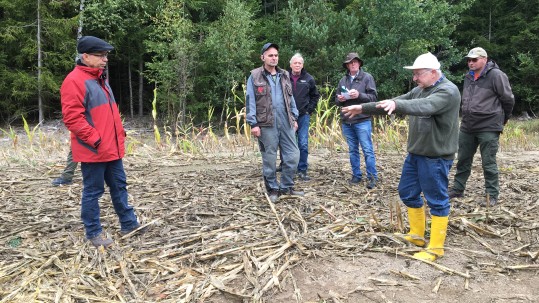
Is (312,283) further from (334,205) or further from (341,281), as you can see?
(334,205)

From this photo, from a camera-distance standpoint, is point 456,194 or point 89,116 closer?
point 89,116

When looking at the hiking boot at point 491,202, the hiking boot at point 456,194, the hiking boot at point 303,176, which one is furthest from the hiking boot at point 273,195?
the hiking boot at point 491,202

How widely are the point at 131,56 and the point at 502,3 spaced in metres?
20.4

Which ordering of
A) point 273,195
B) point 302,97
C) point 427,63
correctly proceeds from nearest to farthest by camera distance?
point 427,63, point 273,195, point 302,97

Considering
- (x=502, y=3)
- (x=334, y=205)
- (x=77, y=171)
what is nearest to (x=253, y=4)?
(x=502, y=3)

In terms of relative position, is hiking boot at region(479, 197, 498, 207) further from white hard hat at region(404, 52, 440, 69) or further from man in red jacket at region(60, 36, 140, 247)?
man in red jacket at region(60, 36, 140, 247)

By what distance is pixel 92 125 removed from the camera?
3.43 metres

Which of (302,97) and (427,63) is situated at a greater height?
(427,63)

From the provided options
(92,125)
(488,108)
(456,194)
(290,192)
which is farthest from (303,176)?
(92,125)

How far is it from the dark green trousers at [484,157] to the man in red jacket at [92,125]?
3769 mm

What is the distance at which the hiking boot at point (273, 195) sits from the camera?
184 inches

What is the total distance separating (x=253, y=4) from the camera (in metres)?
21.0

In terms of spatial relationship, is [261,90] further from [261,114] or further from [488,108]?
[488,108]

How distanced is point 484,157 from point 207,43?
1542 centimetres
